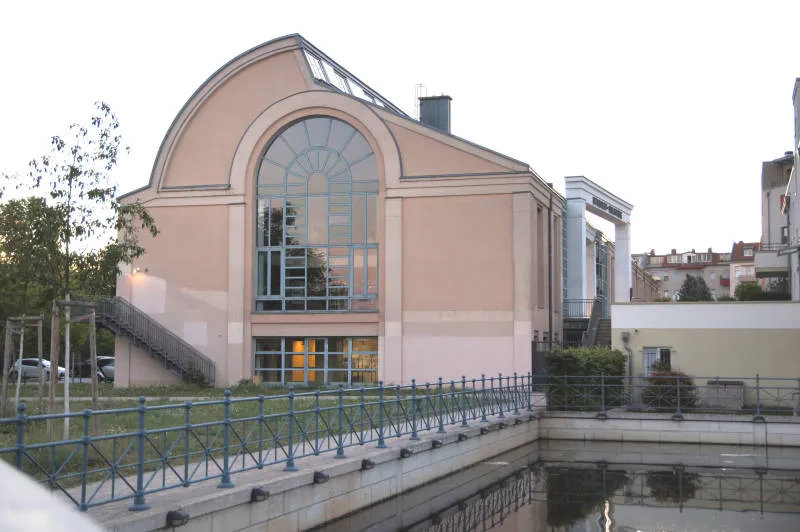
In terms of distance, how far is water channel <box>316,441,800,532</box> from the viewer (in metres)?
14.8

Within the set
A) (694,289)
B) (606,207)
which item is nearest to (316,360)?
(606,207)

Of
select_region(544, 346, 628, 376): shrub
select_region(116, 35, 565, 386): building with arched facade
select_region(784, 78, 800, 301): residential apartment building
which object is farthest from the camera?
select_region(784, 78, 800, 301): residential apartment building

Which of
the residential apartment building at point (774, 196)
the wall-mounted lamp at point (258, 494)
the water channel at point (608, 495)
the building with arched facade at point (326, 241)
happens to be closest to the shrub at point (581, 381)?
the water channel at point (608, 495)

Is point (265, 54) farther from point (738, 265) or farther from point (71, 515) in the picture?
point (738, 265)

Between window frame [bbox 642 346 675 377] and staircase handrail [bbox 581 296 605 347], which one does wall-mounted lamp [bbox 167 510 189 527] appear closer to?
window frame [bbox 642 346 675 377]

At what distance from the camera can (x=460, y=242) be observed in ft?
117

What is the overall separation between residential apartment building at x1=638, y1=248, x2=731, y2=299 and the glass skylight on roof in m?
93.8

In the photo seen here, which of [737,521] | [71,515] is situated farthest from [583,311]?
[71,515]

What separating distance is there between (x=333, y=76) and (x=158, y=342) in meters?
13.7

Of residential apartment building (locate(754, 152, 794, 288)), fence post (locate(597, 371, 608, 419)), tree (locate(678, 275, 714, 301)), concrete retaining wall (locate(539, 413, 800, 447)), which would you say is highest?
residential apartment building (locate(754, 152, 794, 288))

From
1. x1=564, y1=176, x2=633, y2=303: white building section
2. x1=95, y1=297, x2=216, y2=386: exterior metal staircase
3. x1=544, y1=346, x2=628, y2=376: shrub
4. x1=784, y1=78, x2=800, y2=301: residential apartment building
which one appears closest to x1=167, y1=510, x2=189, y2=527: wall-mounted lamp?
x1=544, y1=346, x2=628, y2=376: shrub

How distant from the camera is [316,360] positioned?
121 feet

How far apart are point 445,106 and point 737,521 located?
109 feet

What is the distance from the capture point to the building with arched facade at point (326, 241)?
3538cm
